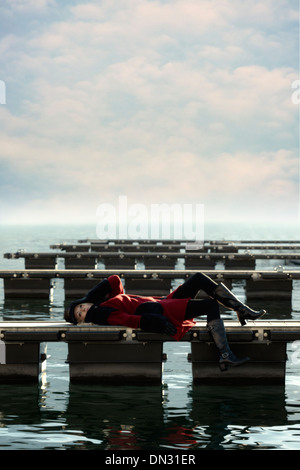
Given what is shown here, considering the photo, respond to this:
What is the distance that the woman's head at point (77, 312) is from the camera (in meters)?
10.8

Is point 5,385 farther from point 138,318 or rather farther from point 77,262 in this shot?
point 77,262

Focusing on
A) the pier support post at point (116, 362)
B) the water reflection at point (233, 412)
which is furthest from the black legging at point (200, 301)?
the water reflection at point (233, 412)

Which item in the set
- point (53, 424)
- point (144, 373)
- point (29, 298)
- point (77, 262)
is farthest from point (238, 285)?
point (53, 424)

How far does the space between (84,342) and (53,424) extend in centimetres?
180

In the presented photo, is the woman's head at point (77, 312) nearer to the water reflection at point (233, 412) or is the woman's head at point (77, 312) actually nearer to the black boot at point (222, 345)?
the black boot at point (222, 345)

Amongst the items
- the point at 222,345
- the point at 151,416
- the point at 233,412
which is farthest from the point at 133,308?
the point at 233,412

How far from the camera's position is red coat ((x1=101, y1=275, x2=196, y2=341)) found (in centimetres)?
1038

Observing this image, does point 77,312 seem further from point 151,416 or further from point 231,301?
point 231,301

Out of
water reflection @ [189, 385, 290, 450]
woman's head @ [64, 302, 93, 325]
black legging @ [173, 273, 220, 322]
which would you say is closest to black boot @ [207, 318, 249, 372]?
black legging @ [173, 273, 220, 322]

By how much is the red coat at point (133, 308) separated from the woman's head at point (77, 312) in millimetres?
299

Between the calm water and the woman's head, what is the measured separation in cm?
114

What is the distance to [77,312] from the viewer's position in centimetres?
1086

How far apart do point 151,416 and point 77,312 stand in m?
2.09
